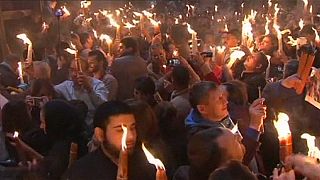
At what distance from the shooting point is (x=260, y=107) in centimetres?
423

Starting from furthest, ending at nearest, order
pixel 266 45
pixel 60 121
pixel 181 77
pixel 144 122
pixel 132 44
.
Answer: pixel 266 45
pixel 132 44
pixel 181 77
pixel 60 121
pixel 144 122

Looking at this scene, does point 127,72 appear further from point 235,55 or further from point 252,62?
point 252,62

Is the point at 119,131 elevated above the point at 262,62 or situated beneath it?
situated beneath

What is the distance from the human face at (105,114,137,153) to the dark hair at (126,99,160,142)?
0.37m

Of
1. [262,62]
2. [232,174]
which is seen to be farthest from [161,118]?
[262,62]

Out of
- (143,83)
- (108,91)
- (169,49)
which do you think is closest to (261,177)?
(143,83)

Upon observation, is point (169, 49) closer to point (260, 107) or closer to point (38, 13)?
point (260, 107)

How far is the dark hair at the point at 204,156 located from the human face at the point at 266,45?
5.55 metres

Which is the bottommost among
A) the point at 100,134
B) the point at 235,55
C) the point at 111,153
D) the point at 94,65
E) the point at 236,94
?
the point at 111,153

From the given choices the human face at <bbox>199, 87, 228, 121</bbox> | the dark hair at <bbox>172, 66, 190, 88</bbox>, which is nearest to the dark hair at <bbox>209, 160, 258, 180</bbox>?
the human face at <bbox>199, 87, 228, 121</bbox>

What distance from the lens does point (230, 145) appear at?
357 cm

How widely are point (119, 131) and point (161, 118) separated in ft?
3.95

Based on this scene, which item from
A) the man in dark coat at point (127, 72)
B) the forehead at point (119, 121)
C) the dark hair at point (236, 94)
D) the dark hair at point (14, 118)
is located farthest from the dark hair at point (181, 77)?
the forehead at point (119, 121)

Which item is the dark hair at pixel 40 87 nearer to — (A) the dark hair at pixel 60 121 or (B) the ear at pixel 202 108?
(A) the dark hair at pixel 60 121
